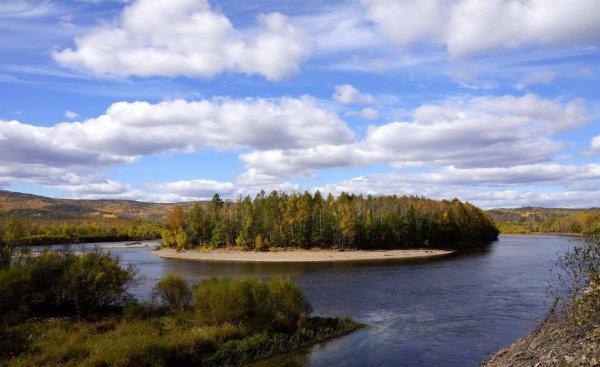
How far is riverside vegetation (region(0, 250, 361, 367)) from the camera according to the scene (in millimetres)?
22172

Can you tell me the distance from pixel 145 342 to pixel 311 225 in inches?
3827

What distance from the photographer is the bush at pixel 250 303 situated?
27.4m

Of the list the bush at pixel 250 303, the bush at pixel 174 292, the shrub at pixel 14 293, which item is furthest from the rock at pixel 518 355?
the shrub at pixel 14 293

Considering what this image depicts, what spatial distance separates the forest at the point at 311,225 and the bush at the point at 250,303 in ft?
281

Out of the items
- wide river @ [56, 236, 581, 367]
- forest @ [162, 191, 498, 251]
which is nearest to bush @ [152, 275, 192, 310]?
wide river @ [56, 236, 581, 367]

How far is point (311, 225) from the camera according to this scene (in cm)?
11900

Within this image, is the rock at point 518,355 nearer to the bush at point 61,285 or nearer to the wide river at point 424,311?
the wide river at point 424,311

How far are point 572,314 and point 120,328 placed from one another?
22831 mm

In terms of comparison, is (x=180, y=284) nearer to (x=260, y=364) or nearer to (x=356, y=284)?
(x=260, y=364)

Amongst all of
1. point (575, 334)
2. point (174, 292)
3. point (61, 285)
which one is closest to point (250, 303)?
point (174, 292)

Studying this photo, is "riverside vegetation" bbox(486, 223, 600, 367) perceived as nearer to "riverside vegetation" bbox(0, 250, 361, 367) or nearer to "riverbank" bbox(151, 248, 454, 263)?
"riverside vegetation" bbox(0, 250, 361, 367)

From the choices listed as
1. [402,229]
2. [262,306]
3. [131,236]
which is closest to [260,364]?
Answer: [262,306]

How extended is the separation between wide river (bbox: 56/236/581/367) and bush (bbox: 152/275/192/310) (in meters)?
10.6

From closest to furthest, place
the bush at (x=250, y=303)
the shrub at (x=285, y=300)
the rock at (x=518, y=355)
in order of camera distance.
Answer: the rock at (x=518, y=355)
the bush at (x=250, y=303)
the shrub at (x=285, y=300)
